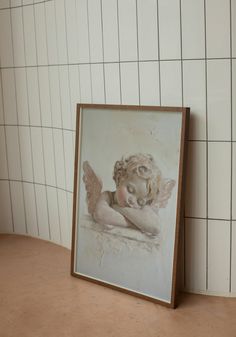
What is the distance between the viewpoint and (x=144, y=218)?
2.53 metres

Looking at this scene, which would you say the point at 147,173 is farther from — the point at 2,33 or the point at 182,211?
the point at 2,33

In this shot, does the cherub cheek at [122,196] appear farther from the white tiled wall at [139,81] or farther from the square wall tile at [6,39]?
the square wall tile at [6,39]

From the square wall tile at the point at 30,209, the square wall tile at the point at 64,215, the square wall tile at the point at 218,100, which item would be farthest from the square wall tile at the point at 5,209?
the square wall tile at the point at 218,100

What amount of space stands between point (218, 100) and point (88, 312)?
1.08 metres

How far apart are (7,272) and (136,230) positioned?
2.65ft

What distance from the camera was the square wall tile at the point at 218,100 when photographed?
2338 millimetres

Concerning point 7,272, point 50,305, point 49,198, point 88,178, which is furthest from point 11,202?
point 50,305

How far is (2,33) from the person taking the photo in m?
3.27

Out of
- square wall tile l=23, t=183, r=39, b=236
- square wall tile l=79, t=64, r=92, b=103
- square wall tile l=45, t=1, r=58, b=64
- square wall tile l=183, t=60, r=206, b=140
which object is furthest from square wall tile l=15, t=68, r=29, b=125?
square wall tile l=183, t=60, r=206, b=140

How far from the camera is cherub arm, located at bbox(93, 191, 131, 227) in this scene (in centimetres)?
262

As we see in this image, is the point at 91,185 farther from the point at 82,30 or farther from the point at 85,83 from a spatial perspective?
the point at 82,30

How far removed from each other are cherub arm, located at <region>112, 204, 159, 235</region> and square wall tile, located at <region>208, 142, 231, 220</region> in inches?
10.0

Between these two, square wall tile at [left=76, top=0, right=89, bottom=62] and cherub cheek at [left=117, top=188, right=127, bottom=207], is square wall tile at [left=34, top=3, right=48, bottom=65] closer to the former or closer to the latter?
square wall tile at [left=76, top=0, right=89, bottom=62]

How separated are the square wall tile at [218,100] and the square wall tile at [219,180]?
6 cm
